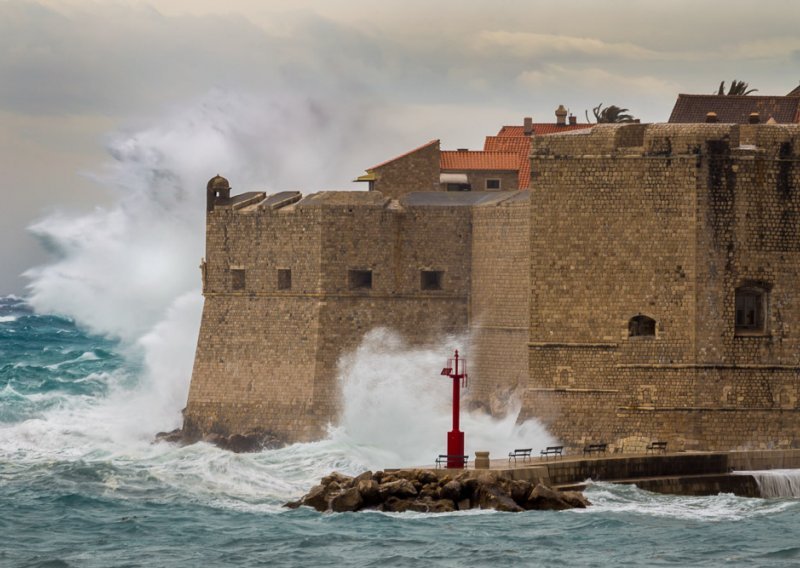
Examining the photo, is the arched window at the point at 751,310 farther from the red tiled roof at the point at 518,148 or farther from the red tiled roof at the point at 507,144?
the red tiled roof at the point at 507,144

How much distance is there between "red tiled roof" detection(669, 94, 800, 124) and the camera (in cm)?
4469

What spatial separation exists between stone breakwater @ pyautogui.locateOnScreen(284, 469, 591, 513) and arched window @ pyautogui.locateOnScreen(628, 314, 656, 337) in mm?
3668

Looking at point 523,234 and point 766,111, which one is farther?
point 766,111

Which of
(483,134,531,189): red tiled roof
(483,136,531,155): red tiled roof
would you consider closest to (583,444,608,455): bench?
(483,134,531,189): red tiled roof

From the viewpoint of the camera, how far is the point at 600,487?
1348 inches

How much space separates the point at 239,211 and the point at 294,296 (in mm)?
2009

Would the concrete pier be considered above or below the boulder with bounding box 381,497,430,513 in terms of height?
above

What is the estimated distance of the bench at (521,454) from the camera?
34625mm

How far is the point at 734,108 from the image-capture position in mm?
44938

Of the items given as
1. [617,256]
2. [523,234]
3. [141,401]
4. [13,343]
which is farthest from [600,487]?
[13,343]

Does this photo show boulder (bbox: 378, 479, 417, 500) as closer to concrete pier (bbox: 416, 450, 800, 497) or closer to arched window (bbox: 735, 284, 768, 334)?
concrete pier (bbox: 416, 450, 800, 497)

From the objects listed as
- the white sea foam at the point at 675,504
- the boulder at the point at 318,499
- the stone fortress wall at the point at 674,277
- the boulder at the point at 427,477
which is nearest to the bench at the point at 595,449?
the stone fortress wall at the point at 674,277

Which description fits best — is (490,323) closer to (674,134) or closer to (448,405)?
(448,405)

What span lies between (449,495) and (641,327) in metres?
4.92
